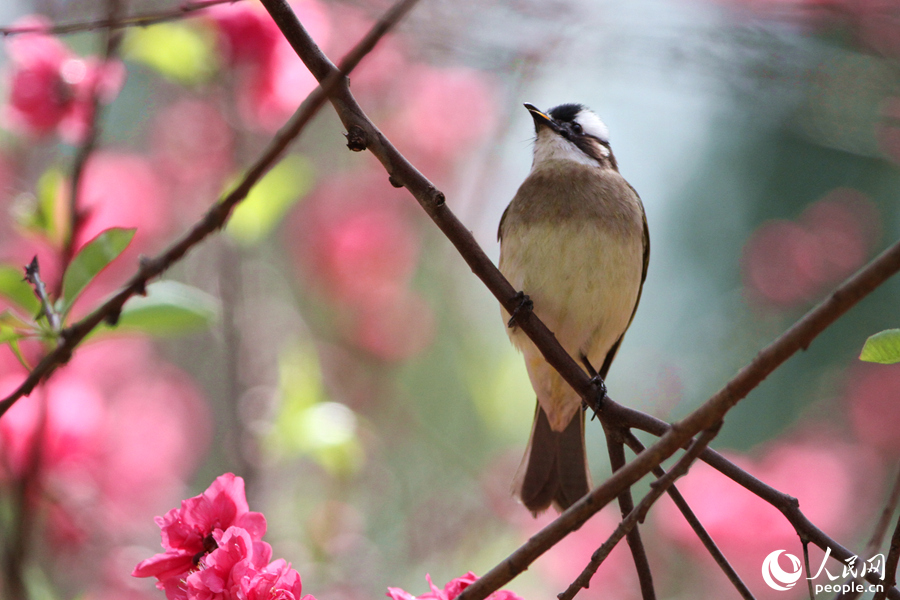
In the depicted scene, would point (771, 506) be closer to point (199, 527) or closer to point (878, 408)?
point (878, 408)

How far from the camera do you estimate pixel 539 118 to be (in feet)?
12.2

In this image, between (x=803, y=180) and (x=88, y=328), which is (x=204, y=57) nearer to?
(x=88, y=328)

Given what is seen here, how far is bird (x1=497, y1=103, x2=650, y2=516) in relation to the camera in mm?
2963

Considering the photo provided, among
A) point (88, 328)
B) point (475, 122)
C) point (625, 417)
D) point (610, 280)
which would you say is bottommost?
point (88, 328)

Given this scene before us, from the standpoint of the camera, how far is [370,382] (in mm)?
4676

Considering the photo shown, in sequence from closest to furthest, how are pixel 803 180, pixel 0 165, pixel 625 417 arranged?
pixel 625 417 → pixel 0 165 → pixel 803 180

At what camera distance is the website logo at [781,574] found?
7.09 feet

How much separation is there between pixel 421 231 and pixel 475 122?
81cm

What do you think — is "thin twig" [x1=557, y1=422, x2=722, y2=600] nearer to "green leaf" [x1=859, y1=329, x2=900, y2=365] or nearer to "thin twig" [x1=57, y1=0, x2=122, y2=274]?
"green leaf" [x1=859, y1=329, x2=900, y2=365]

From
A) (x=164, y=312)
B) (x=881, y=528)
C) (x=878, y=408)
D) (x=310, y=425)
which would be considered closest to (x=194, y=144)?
(x=310, y=425)

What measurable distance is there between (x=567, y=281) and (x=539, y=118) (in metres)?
1.05

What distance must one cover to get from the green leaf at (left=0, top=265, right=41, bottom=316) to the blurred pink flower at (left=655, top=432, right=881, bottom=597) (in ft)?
9.48

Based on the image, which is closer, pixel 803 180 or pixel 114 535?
pixel 114 535

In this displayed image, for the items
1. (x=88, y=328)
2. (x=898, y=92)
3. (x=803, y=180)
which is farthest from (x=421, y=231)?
(x=803, y=180)
